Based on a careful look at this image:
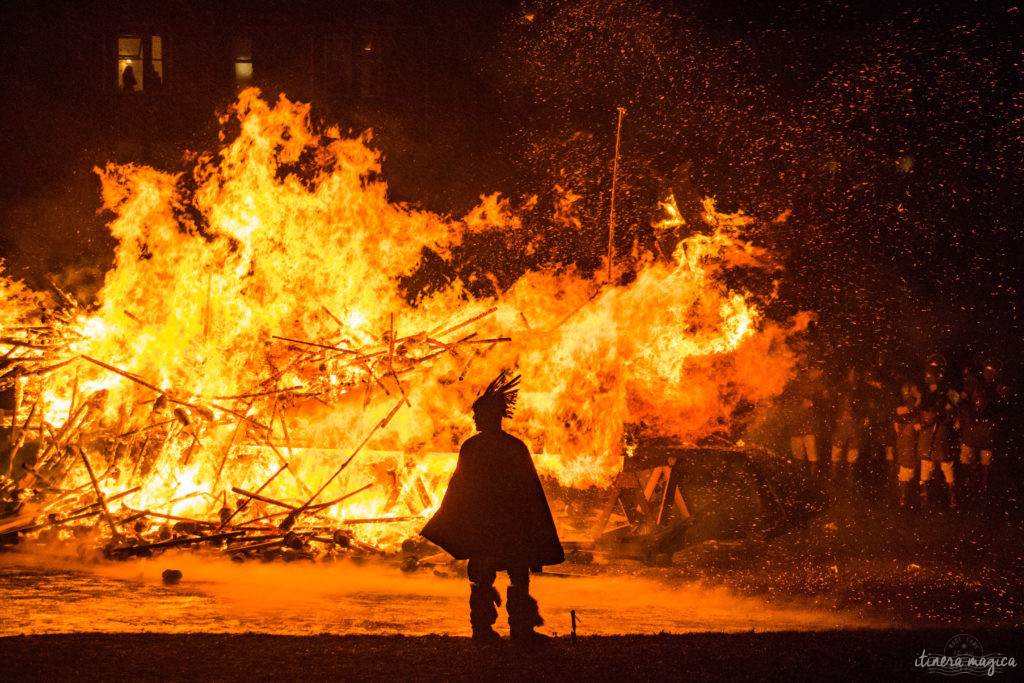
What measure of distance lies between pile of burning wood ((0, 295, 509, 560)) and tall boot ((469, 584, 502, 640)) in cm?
326

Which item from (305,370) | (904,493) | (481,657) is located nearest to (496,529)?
(481,657)

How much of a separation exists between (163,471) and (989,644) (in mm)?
7864

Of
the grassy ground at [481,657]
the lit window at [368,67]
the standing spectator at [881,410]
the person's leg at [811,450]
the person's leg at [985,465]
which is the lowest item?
the grassy ground at [481,657]

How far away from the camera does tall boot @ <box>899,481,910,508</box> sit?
11.2m

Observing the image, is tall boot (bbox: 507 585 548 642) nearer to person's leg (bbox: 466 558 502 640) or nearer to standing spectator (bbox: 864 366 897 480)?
person's leg (bbox: 466 558 502 640)

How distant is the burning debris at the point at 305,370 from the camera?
30.2 ft

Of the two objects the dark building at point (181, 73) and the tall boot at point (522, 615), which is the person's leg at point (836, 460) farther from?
the dark building at point (181, 73)

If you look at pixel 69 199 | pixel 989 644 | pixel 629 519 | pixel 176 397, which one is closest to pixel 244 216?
pixel 176 397

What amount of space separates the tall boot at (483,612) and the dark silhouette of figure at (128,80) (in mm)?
18016

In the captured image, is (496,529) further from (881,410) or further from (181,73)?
(181,73)

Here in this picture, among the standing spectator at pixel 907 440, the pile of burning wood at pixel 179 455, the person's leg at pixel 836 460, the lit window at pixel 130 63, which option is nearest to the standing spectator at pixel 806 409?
the person's leg at pixel 836 460

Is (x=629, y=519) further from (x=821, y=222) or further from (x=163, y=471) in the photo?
(x=821, y=222)

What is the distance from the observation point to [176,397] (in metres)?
9.55

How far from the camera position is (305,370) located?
32.1 ft
